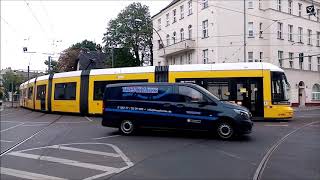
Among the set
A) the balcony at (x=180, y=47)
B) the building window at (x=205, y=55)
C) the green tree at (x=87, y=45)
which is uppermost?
the green tree at (x=87, y=45)

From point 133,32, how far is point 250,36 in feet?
99.6

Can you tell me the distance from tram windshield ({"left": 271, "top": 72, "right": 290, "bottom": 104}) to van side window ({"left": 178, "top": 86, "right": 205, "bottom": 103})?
7904 mm

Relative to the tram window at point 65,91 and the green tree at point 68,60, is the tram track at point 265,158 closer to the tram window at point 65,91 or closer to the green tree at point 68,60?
the tram window at point 65,91

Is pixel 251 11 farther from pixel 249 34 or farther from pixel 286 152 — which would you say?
pixel 286 152

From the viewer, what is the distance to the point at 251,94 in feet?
68.5

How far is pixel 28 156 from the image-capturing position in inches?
420

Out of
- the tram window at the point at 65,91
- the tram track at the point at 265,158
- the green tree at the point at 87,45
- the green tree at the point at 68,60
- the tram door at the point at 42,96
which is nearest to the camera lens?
the tram track at the point at 265,158

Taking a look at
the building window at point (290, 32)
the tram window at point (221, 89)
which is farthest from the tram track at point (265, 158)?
the building window at point (290, 32)

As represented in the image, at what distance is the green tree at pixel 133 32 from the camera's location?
71.5 m

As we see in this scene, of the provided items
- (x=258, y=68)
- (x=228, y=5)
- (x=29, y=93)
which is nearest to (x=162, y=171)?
(x=258, y=68)

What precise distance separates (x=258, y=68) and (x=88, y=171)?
1413cm

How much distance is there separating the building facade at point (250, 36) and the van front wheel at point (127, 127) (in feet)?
88.6

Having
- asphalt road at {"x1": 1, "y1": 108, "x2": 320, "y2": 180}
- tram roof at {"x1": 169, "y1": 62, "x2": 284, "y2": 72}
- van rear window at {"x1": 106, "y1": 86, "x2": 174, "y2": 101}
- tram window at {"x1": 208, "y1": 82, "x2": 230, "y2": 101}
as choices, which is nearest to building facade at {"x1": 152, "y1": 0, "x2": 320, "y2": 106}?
tram roof at {"x1": 169, "y1": 62, "x2": 284, "y2": 72}

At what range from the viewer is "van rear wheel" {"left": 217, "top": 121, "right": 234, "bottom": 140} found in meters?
13.5
